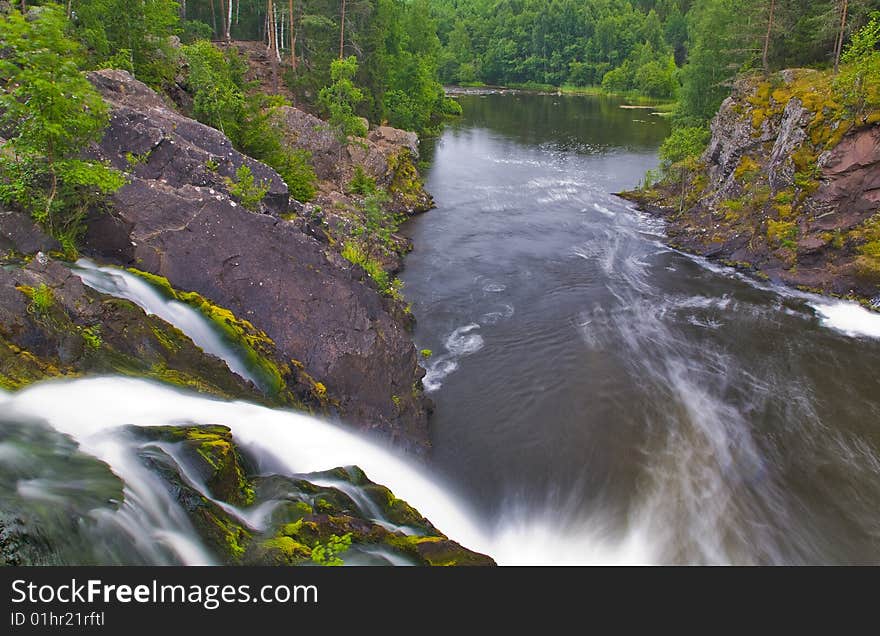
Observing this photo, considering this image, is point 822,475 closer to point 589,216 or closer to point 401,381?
point 401,381

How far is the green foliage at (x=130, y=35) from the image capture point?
2431cm

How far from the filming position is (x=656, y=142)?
197 feet

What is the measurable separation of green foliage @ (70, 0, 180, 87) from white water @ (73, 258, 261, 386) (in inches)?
631

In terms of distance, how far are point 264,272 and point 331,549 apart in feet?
29.1

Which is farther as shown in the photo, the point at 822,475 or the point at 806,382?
the point at 806,382

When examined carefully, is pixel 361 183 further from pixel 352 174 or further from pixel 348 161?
pixel 348 161

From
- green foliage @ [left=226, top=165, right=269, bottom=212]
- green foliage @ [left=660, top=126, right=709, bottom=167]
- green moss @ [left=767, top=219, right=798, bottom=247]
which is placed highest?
green foliage @ [left=660, top=126, right=709, bottom=167]

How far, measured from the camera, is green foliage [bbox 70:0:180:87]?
2431 cm

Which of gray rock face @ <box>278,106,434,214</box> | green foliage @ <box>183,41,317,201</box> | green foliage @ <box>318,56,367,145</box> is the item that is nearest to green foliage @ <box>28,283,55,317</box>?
green foliage @ <box>183,41,317,201</box>

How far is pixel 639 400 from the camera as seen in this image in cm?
1762

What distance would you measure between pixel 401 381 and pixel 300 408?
3.73 m

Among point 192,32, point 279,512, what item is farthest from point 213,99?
point 192,32

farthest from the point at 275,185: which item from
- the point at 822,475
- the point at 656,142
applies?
the point at 656,142

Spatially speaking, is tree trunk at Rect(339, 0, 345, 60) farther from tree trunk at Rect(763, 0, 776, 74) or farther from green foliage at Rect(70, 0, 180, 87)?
tree trunk at Rect(763, 0, 776, 74)
